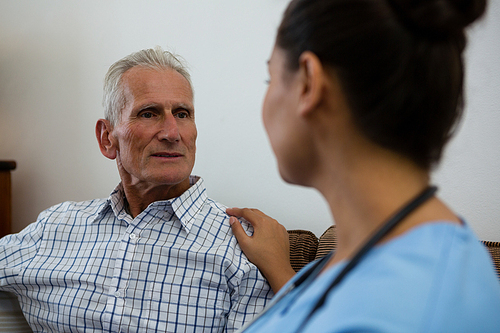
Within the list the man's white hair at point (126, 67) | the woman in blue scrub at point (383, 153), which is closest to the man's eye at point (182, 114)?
the man's white hair at point (126, 67)

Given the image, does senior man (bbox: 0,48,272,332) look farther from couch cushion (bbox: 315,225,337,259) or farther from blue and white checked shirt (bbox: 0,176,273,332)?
couch cushion (bbox: 315,225,337,259)

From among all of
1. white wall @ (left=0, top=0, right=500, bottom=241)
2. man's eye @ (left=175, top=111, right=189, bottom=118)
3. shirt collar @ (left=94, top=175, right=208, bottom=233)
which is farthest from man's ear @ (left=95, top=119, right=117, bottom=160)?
white wall @ (left=0, top=0, right=500, bottom=241)

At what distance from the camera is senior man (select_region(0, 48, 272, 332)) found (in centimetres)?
114

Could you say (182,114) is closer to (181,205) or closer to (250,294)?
(181,205)

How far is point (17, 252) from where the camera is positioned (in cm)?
139

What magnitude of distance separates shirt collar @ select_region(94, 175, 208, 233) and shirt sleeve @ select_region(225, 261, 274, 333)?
231 millimetres

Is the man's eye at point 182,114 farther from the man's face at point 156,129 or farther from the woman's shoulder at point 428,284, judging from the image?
the woman's shoulder at point 428,284

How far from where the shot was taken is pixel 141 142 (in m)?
1.29

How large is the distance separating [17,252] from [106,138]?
488 mm

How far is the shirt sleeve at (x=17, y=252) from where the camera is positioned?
1.34 meters

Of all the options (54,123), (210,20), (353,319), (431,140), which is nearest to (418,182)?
(431,140)

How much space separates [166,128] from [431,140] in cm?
92

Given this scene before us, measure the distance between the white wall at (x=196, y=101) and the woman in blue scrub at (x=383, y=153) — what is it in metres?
0.79

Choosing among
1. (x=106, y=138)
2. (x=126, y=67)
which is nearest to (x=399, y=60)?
(x=126, y=67)
